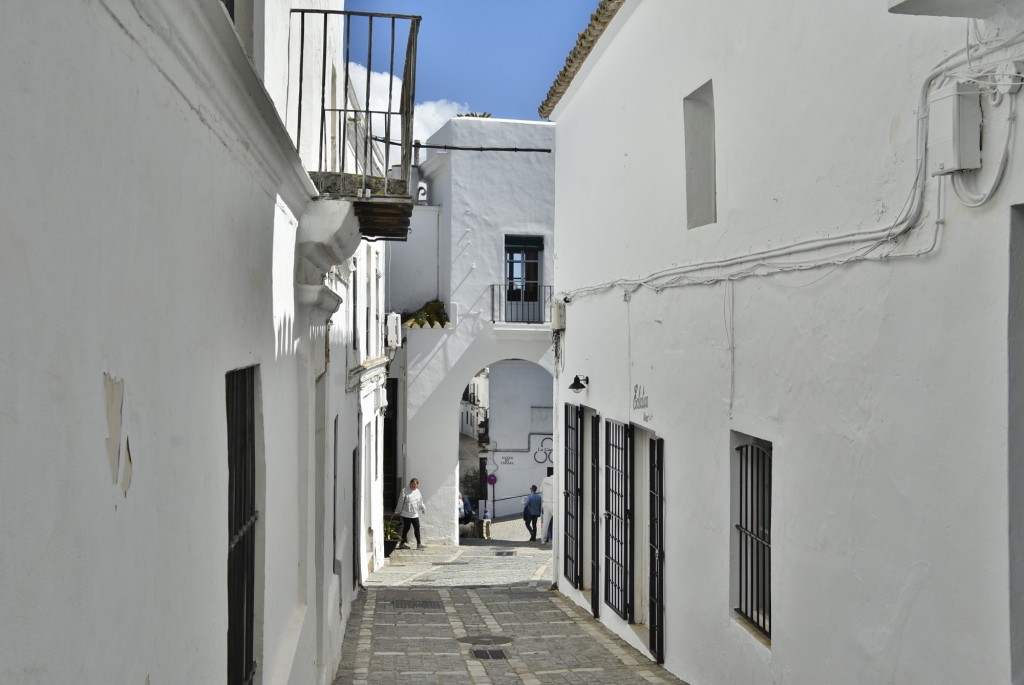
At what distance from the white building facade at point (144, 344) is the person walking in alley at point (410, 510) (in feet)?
43.1

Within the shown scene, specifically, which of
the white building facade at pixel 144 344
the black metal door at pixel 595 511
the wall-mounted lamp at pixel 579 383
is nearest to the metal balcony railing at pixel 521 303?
the wall-mounted lamp at pixel 579 383

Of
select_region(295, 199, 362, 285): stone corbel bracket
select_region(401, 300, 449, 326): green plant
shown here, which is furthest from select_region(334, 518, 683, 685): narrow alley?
select_region(401, 300, 449, 326): green plant

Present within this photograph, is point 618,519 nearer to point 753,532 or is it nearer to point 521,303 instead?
point 753,532

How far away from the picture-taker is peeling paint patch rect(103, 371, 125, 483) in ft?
7.65

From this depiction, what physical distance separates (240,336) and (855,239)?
3.04 m

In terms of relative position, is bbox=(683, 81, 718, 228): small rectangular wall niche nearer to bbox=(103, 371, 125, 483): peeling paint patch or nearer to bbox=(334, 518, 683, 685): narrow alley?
bbox=(334, 518, 683, 685): narrow alley

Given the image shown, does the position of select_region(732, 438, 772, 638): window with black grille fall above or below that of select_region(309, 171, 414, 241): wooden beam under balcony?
below

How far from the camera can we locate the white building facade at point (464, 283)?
20.5m

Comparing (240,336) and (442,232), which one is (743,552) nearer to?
→ (240,336)

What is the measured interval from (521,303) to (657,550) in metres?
12.6

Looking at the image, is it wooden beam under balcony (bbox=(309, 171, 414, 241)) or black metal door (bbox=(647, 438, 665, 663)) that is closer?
wooden beam under balcony (bbox=(309, 171, 414, 241))

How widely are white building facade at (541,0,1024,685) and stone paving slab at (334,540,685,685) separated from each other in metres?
0.47

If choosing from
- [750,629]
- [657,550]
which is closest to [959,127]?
[750,629]

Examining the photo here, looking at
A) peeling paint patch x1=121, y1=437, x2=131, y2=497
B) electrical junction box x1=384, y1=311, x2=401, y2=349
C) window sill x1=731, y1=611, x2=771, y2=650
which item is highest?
electrical junction box x1=384, y1=311, x2=401, y2=349
